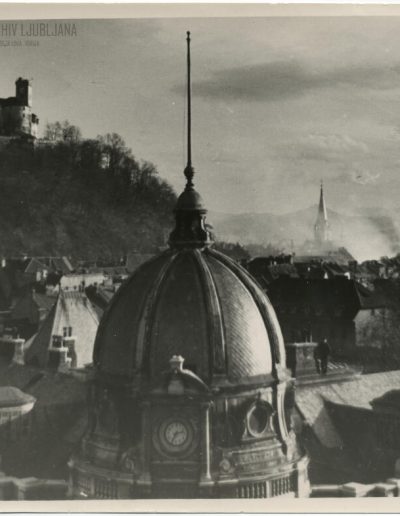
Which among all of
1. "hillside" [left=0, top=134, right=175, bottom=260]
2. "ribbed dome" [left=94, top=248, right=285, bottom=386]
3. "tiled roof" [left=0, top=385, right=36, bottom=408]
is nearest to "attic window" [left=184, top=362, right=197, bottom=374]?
"ribbed dome" [left=94, top=248, right=285, bottom=386]

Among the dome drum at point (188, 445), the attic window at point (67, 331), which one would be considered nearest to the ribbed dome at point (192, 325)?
the dome drum at point (188, 445)

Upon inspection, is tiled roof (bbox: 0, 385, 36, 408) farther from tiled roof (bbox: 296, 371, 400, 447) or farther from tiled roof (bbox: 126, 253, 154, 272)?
tiled roof (bbox: 296, 371, 400, 447)

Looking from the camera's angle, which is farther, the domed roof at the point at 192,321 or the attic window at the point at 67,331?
the attic window at the point at 67,331

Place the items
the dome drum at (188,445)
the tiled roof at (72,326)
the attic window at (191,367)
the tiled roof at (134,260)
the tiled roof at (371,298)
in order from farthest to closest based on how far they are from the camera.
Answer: the tiled roof at (134,260), the tiled roof at (72,326), the tiled roof at (371,298), the attic window at (191,367), the dome drum at (188,445)

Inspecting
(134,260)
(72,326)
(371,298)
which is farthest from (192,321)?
(371,298)

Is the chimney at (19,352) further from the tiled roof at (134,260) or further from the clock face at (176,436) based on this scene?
the clock face at (176,436)

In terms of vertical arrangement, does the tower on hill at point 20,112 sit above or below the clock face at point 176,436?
above

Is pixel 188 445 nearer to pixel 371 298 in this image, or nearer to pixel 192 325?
pixel 192 325

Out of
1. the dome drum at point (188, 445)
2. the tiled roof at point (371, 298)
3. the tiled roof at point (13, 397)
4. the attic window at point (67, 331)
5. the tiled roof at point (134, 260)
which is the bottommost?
the dome drum at point (188, 445)
